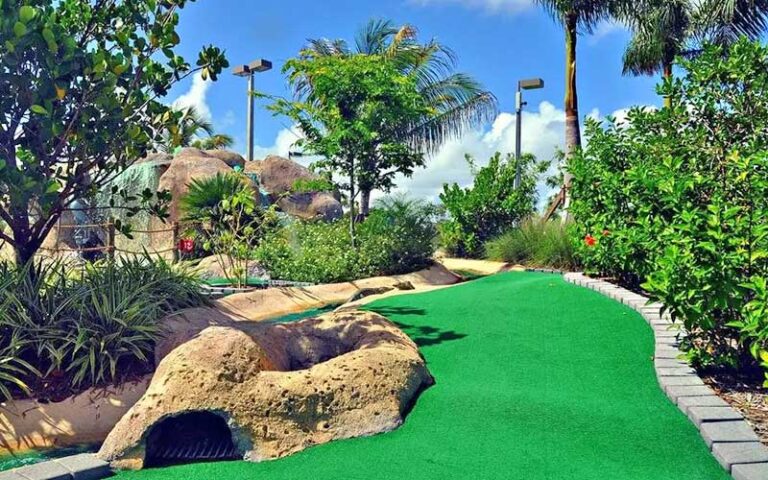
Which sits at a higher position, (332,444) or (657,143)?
(657,143)

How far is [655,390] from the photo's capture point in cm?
475

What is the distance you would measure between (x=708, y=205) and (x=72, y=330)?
5513mm

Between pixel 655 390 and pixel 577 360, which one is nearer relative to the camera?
pixel 655 390

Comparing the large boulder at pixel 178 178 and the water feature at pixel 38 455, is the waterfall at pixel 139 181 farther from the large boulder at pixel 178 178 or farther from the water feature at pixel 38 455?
the water feature at pixel 38 455

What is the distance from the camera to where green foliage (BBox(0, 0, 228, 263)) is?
5320mm

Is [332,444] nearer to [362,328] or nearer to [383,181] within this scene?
[362,328]

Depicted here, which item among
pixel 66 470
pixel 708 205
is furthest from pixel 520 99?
pixel 66 470

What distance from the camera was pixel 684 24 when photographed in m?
21.2

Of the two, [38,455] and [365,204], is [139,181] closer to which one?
[365,204]

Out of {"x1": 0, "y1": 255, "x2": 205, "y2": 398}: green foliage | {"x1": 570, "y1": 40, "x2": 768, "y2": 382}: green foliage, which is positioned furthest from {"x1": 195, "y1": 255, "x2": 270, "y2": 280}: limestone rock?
{"x1": 570, "y1": 40, "x2": 768, "y2": 382}: green foliage

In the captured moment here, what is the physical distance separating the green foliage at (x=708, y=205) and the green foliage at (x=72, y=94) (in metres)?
4.68

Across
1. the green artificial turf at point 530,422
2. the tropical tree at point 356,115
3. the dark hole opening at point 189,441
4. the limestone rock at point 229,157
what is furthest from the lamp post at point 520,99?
the dark hole opening at point 189,441

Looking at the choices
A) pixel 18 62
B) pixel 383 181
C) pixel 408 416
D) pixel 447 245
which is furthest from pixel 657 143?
pixel 447 245

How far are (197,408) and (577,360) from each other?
318cm
